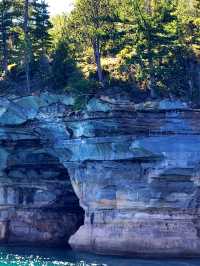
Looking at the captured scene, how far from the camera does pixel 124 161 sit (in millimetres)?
39375

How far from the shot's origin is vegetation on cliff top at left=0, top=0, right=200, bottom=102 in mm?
39475

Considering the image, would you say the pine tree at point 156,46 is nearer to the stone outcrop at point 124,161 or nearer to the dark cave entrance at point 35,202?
the stone outcrop at point 124,161

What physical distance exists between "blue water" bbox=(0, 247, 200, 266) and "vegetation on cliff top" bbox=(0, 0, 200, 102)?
35.5 feet

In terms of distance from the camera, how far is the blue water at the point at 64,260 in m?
36.3

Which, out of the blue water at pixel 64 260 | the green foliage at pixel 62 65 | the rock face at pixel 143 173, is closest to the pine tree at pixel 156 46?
the rock face at pixel 143 173

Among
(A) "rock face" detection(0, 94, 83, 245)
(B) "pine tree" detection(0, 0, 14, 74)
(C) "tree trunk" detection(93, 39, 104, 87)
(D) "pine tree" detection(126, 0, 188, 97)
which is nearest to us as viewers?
(D) "pine tree" detection(126, 0, 188, 97)

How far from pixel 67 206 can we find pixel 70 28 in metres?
14.4

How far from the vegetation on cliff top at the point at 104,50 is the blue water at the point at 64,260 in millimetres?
10813

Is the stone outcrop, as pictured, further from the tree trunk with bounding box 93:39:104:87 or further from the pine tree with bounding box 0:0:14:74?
the pine tree with bounding box 0:0:14:74

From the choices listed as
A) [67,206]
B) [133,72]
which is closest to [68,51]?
[133,72]

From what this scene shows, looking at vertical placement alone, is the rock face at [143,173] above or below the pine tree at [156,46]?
below

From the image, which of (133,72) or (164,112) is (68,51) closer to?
(133,72)

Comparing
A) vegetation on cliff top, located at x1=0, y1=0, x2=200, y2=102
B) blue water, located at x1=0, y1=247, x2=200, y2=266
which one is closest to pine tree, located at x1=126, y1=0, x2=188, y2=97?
vegetation on cliff top, located at x1=0, y1=0, x2=200, y2=102

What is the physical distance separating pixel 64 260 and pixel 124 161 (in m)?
7.72
